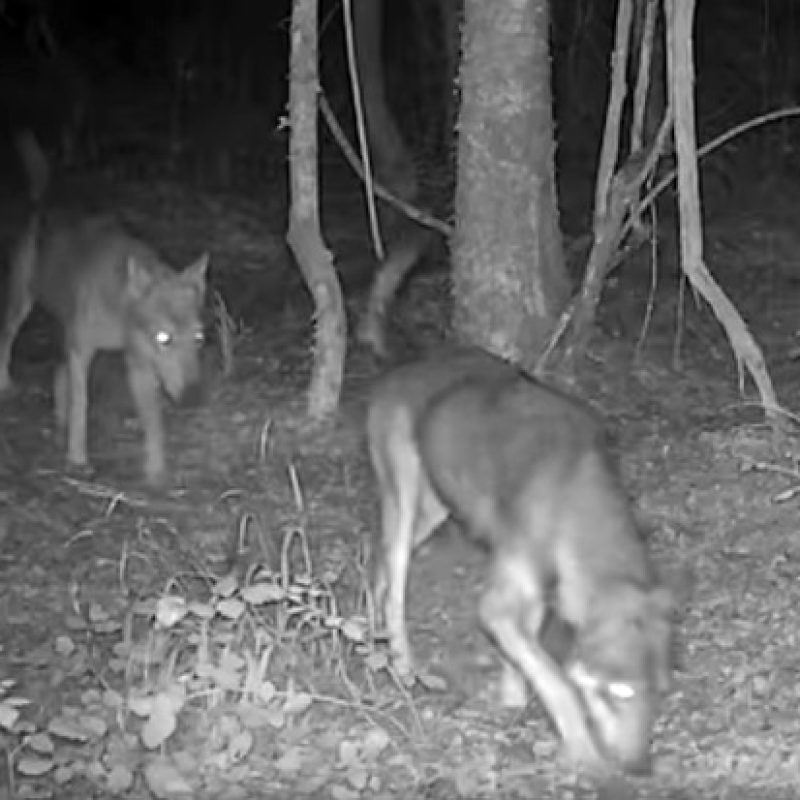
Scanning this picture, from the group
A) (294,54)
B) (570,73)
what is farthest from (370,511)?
(570,73)

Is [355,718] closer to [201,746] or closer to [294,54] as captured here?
[201,746]

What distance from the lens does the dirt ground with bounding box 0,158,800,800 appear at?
8.05 meters

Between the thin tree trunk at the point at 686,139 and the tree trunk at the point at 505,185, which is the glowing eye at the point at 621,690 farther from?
the tree trunk at the point at 505,185

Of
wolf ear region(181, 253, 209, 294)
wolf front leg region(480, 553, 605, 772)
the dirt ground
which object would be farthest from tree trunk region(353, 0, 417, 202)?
wolf front leg region(480, 553, 605, 772)

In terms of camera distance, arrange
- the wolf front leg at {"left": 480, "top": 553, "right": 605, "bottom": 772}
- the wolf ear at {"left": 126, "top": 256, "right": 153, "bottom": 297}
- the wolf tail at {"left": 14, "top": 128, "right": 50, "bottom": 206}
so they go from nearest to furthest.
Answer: the wolf front leg at {"left": 480, "top": 553, "right": 605, "bottom": 772} < the wolf ear at {"left": 126, "top": 256, "right": 153, "bottom": 297} < the wolf tail at {"left": 14, "top": 128, "right": 50, "bottom": 206}

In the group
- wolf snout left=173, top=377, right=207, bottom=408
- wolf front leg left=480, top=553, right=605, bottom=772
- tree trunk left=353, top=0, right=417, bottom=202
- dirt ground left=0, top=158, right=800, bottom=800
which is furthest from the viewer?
tree trunk left=353, top=0, right=417, bottom=202

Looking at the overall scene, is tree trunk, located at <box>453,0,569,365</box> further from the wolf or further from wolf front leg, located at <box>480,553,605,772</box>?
wolf front leg, located at <box>480,553,605,772</box>

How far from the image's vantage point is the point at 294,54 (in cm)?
1145

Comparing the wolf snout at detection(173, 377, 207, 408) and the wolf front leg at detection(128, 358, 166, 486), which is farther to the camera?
the wolf snout at detection(173, 377, 207, 408)

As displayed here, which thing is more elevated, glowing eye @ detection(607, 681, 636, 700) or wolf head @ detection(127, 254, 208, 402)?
wolf head @ detection(127, 254, 208, 402)

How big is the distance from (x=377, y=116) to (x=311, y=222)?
16.3 feet

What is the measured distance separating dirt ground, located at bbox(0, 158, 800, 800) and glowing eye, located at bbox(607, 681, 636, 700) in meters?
0.34

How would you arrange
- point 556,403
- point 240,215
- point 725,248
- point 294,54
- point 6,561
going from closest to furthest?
point 556,403 → point 6,561 → point 294,54 → point 725,248 → point 240,215

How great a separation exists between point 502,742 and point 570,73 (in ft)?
40.2
